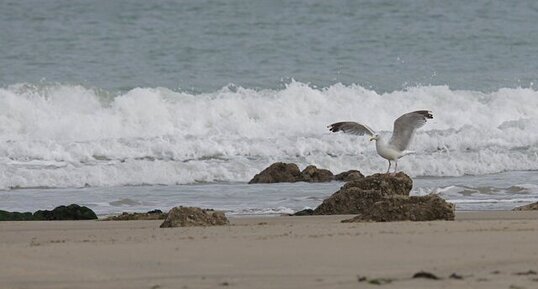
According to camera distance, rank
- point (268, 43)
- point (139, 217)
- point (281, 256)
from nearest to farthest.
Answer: point (281, 256) → point (139, 217) → point (268, 43)

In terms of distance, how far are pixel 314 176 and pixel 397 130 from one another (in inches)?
45.8

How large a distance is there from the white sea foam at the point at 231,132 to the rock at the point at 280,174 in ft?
3.89

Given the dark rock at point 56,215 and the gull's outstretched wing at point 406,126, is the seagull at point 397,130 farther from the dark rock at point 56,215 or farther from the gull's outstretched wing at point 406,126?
the dark rock at point 56,215

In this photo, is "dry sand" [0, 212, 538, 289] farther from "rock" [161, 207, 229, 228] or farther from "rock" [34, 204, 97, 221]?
"rock" [34, 204, 97, 221]

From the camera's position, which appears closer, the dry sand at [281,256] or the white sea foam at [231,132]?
the dry sand at [281,256]

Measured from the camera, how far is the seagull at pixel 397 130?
40.2 feet

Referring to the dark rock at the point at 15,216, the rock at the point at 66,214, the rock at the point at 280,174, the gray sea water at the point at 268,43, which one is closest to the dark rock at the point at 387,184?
the rock at the point at 66,214

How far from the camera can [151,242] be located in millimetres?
7172

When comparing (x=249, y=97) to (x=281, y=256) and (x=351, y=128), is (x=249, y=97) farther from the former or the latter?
(x=281, y=256)

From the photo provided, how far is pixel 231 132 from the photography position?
59.1 ft

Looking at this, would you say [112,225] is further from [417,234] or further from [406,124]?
[406,124]

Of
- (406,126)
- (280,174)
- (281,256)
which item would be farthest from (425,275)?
(280,174)

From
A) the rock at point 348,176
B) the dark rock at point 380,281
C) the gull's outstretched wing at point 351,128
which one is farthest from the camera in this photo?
the rock at point 348,176

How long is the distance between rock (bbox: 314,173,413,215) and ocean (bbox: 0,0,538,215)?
88 cm
